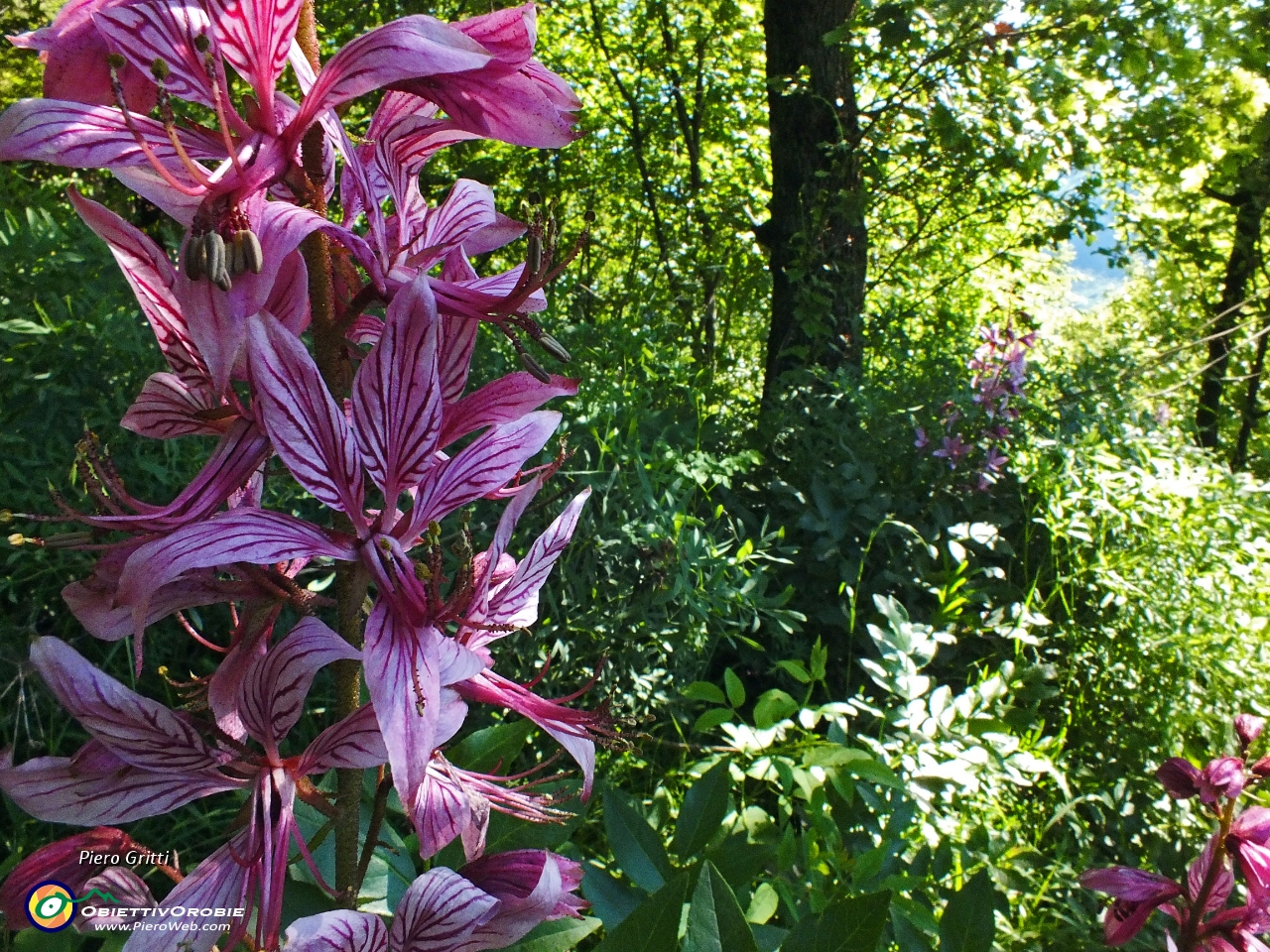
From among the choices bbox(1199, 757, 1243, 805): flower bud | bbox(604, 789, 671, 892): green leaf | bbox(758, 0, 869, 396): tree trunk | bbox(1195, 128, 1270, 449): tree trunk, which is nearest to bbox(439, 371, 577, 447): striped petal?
bbox(604, 789, 671, 892): green leaf

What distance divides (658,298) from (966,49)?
5.97 ft

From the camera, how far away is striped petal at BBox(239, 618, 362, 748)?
64 cm

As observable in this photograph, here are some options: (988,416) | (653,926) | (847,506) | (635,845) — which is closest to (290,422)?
(653,926)

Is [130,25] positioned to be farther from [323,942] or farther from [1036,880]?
[1036,880]

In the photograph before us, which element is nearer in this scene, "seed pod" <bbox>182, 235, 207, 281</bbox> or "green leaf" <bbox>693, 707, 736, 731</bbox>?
"seed pod" <bbox>182, 235, 207, 281</bbox>

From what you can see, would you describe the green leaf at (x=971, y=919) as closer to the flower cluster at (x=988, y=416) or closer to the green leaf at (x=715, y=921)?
the green leaf at (x=715, y=921)

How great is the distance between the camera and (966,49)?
397 centimetres

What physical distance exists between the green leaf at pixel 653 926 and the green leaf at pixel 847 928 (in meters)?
0.14

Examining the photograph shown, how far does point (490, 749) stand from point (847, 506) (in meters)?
2.47

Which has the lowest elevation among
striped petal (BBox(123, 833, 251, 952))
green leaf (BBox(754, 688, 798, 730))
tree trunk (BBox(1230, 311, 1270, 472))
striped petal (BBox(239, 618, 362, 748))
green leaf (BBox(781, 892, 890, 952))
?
tree trunk (BBox(1230, 311, 1270, 472))

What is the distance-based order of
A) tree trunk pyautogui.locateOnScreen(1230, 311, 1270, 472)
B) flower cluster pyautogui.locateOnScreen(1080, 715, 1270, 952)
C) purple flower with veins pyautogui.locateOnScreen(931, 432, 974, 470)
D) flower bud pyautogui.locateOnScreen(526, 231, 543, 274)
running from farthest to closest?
tree trunk pyautogui.locateOnScreen(1230, 311, 1270, 472) < purple flower with veins pyautogui.locateOnScreen(931, 432, 974, 470) < flower cluster pyautogui.locateOnScreen(1080, 715, 1270, 952) < flower bud pyautogui.locateOnScreen(526, 231, 543, 274)

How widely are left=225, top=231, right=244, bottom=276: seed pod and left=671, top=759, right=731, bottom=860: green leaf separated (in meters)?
0.89

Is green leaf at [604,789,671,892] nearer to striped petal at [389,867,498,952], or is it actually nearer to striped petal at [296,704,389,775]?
striped petal at [389,867,498,952]

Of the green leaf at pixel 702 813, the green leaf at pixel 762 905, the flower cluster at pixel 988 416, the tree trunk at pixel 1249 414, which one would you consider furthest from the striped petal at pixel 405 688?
the tree trunk at pixel 1249 414
